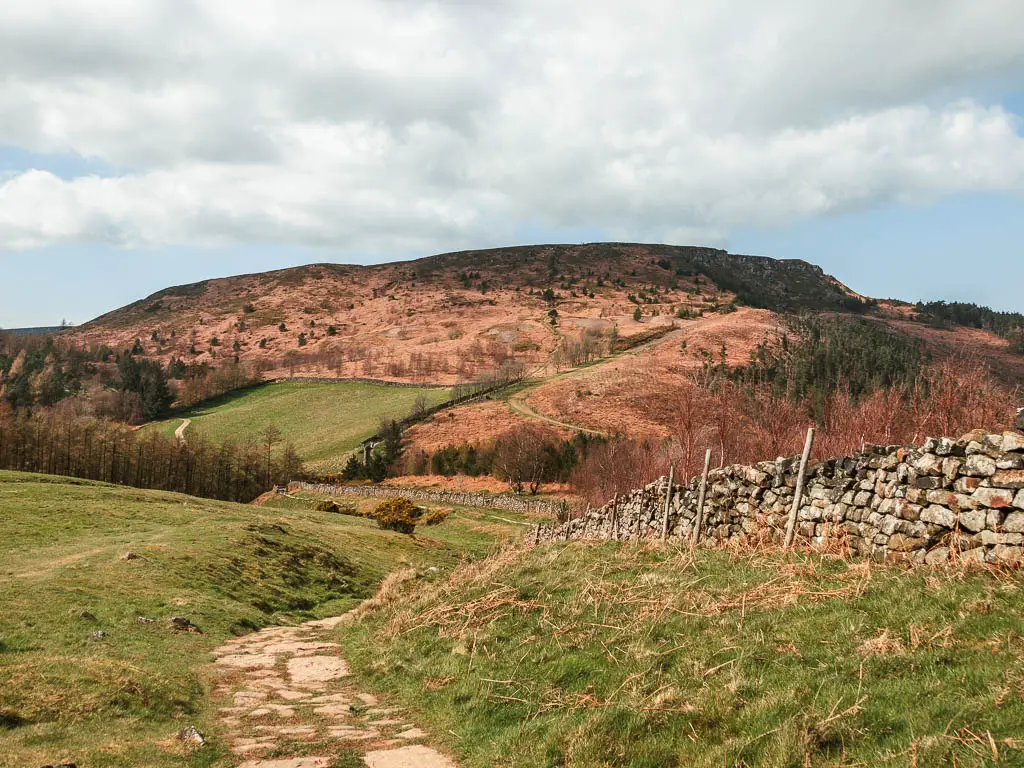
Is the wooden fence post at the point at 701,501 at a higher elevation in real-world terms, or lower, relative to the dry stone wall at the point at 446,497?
higher

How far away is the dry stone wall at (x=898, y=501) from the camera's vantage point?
9.91 m

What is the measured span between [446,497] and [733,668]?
69784 mm

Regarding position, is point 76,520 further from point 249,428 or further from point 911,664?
point 249,428

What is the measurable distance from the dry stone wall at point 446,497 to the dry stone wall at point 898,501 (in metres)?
45.1

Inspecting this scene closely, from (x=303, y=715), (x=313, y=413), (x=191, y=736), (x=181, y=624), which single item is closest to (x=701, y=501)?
(x=303, y=715)

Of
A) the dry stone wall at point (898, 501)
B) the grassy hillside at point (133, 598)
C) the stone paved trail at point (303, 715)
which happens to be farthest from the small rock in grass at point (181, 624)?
the dry stone wall at point (898, 501)

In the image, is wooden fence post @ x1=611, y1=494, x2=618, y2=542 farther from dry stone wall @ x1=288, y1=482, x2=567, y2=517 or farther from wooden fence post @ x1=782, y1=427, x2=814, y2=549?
dry stone wall @ x1=288, y1=482, x2=567, y2=517

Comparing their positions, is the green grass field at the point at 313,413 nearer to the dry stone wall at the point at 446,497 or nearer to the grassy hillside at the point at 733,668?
the dry stone wall at the point at 446,497

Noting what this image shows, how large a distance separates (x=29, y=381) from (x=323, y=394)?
284 ft

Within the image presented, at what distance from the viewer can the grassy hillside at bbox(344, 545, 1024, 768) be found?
6414 mm

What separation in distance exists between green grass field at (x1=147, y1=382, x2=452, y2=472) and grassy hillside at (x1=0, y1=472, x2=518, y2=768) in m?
74.6

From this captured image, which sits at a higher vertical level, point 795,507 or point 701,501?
point 795,507

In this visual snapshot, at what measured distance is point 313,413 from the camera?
483 feet

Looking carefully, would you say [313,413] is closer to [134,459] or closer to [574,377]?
[574,377]
